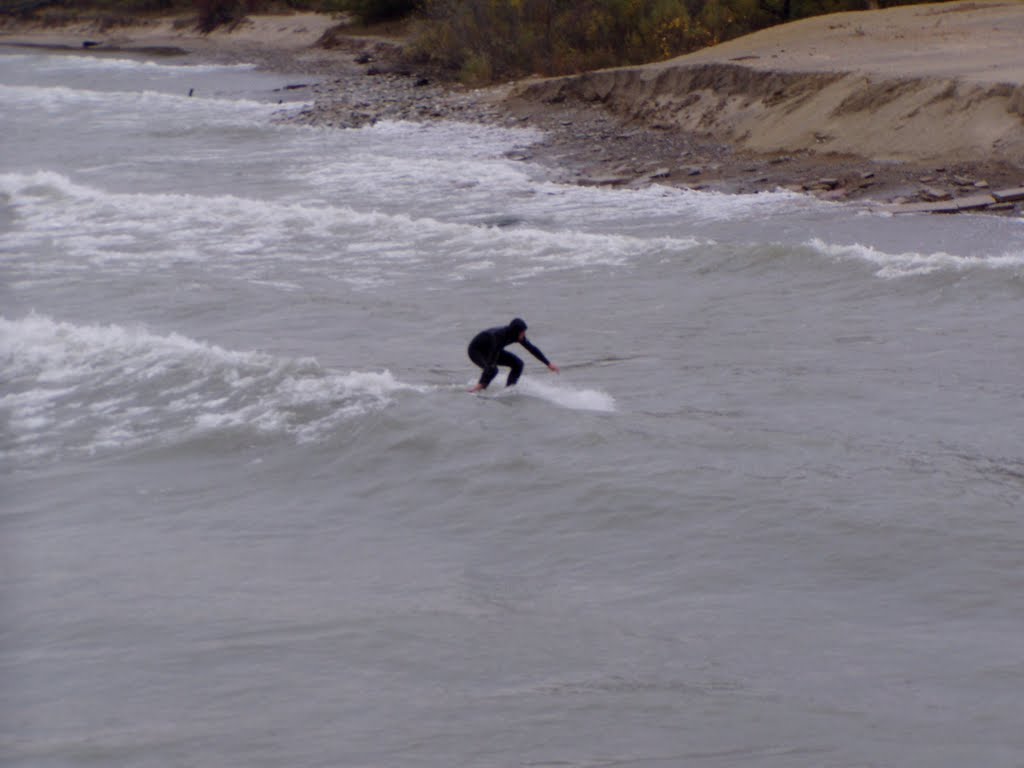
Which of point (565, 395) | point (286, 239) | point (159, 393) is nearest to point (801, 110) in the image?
point (286, 239)

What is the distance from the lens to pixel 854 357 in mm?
13422

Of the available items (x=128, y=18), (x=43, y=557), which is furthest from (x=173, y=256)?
(x=128, y=18)

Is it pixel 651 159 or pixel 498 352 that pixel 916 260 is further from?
pixel 651 159

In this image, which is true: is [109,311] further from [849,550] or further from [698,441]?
[849,550]

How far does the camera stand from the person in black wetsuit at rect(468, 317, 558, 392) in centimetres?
1232

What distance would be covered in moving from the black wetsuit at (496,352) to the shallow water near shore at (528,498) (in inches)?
10.1

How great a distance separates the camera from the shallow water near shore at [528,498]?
704cm

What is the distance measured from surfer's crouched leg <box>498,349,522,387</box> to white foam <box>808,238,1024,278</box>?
552 cm

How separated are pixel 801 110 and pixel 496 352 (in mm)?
14920

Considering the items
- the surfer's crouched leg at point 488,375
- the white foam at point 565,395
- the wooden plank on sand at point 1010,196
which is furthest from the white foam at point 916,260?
the surfer's crouched leg at point 488,375

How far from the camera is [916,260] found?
16562 mm

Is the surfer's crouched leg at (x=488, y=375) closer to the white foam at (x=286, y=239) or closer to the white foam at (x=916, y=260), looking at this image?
the white foam at (x=286, y=239)

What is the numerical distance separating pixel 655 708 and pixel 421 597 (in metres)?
2.09

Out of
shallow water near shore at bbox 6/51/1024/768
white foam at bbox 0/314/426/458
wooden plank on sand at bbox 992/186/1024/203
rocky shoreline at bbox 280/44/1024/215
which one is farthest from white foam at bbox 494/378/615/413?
wooden plank on sand at bbox 992/186/1024/203
